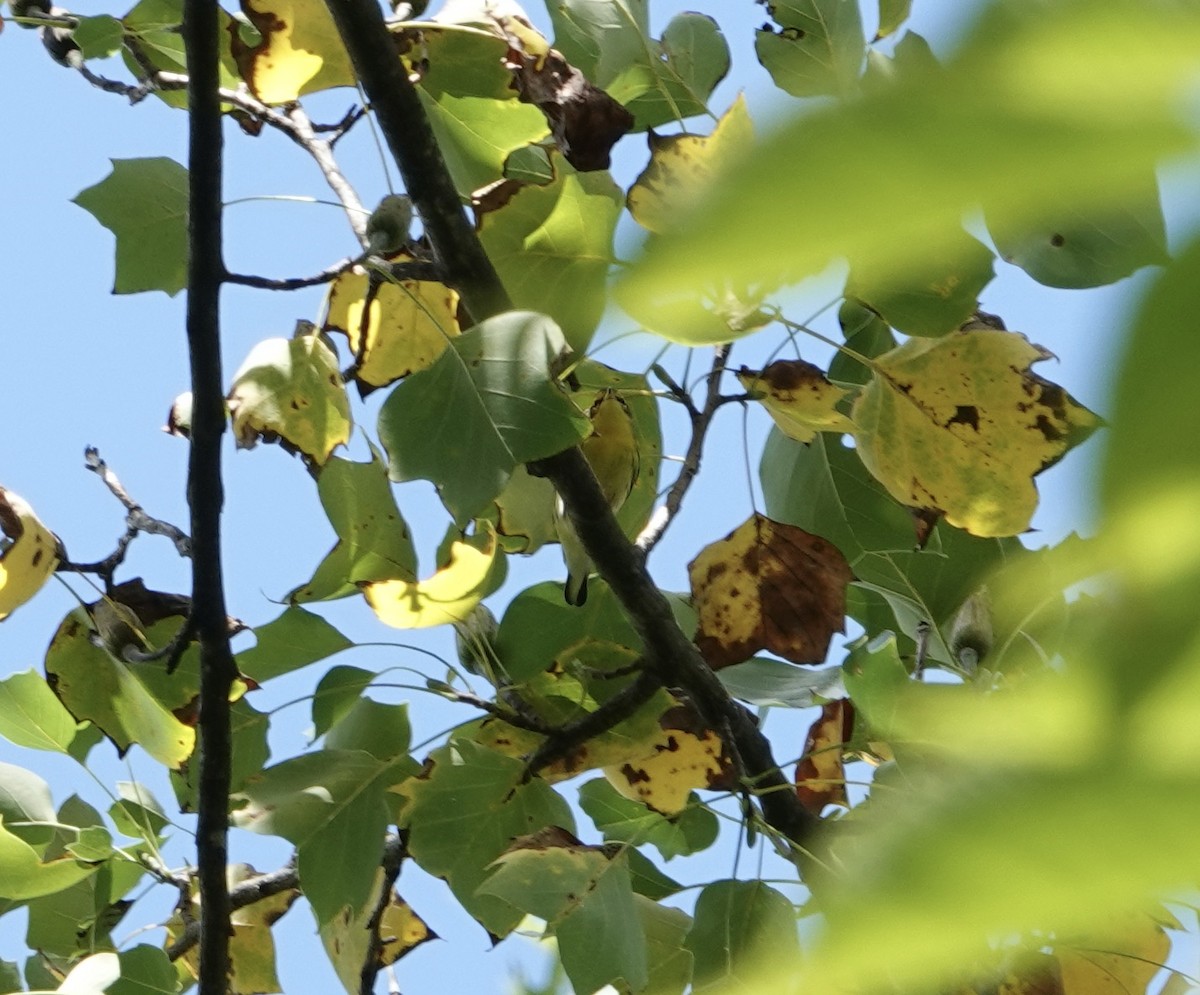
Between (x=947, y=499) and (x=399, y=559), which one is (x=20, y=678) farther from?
(x=947, y=499)

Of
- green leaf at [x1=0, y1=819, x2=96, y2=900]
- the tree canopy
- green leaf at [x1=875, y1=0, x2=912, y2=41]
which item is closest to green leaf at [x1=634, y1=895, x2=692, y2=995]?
the tree canopy

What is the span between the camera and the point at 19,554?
76 centimetres

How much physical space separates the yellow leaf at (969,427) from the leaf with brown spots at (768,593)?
0.26 feet

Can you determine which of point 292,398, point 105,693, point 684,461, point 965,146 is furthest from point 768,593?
point 965,146

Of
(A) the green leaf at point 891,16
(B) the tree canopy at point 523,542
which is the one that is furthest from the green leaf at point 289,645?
(A) the green leaf at point 891,16

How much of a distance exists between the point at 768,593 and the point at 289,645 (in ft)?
1.05

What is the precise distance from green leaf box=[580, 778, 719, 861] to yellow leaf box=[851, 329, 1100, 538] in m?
0.37

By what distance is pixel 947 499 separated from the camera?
752mm

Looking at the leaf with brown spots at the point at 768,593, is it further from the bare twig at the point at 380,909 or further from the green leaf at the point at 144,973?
the green leaf at the point at 144,973

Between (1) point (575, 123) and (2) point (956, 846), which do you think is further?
(1) point (575, 123)

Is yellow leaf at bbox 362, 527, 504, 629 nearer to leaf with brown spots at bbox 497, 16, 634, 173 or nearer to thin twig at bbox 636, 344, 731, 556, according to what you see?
thin twig at bbox 636, 344, 731, 556

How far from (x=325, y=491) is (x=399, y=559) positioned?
2.6 inches

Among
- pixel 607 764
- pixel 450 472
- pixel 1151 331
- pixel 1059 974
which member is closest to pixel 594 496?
pixel 450 472

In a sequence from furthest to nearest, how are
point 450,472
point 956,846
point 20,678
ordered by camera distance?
1. point 20,678
2. point 450,472
3. point 956,846
